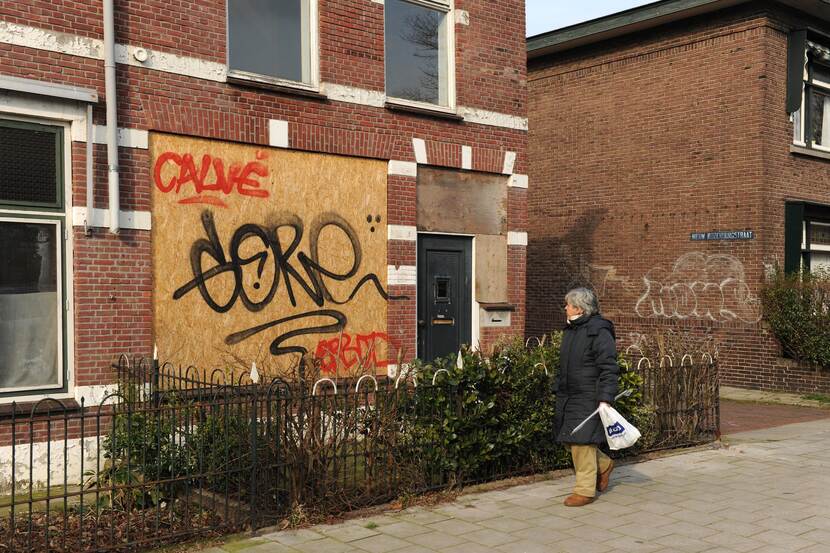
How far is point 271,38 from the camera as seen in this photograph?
10.1 m

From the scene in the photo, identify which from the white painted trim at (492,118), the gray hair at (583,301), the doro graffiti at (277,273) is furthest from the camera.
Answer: the white painted trim at (492,118)

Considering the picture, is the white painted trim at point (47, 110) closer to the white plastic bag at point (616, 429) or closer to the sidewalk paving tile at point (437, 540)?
the sidewalk paving tile at point (437, 540)

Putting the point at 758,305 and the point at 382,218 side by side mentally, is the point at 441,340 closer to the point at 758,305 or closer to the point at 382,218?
the point at 382,218

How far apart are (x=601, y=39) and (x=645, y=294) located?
5753 mm

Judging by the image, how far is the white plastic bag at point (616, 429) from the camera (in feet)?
23.0

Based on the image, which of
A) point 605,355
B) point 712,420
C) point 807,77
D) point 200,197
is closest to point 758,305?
point 807,77

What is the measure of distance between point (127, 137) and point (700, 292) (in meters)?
12.2

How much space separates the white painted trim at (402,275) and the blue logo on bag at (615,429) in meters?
4.55

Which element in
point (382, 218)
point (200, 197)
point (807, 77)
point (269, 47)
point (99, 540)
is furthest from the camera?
point (807, 77)

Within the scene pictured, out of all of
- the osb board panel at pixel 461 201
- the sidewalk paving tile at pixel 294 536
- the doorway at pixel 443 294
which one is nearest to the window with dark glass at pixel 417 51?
the osb board panel at pixel 461 201

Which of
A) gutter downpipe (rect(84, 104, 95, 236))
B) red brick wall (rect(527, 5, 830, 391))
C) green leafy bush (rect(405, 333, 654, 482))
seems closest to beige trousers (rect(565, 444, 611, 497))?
green leafy bush (rect(405, 333, 654, 482))

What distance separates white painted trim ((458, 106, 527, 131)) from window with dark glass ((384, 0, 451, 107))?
335 mm

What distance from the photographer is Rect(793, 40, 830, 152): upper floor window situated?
17.4 m

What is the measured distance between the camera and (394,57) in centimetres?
1129
